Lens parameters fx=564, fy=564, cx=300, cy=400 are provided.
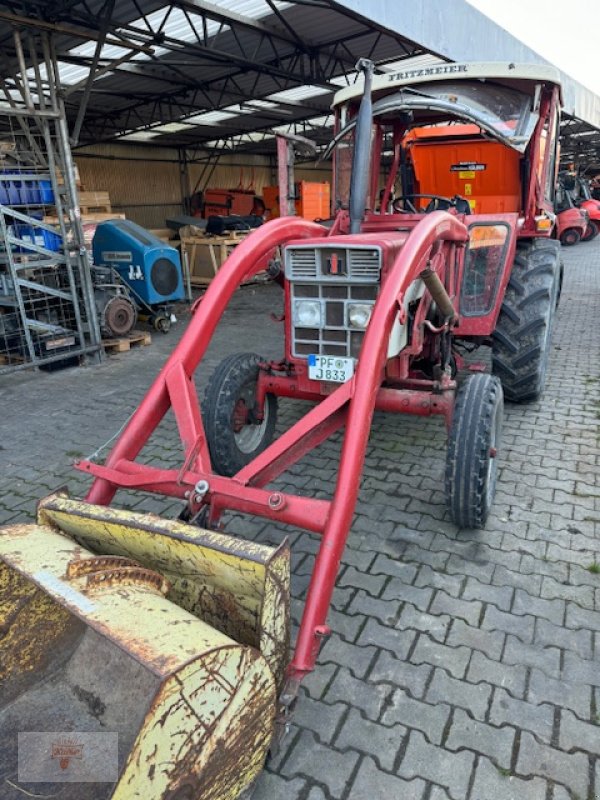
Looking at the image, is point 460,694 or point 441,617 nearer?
point 460,694

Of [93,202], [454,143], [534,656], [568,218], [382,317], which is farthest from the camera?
[568,218]

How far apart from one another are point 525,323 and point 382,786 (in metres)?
3.33

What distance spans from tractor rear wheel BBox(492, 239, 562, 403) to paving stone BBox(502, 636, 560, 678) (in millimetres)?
2471

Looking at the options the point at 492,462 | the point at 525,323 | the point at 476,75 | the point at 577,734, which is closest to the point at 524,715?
the point at 577,734

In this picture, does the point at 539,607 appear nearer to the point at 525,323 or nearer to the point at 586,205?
the point at 525,323

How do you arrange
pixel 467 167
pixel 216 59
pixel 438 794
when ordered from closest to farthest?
1. pixel 438 794
2. pixel 467 167
3. pixel 216 59

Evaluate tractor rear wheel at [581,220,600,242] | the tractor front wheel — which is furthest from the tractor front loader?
tractor rear wheel at [581,220,600,242]

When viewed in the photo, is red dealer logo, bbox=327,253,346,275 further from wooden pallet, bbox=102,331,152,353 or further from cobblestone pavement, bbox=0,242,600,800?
wooden pallet, bbox=102,331,152,353

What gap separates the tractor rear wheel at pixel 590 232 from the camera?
58.0 ft

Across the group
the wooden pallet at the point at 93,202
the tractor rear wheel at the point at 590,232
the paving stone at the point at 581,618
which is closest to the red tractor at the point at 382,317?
the paving stone at the point at 581,618

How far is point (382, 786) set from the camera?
182cm

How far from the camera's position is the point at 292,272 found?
3205 mm

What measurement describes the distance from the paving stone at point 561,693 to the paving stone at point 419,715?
35cm

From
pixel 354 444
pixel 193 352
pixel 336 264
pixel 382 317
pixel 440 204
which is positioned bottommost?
pixel 354 444
